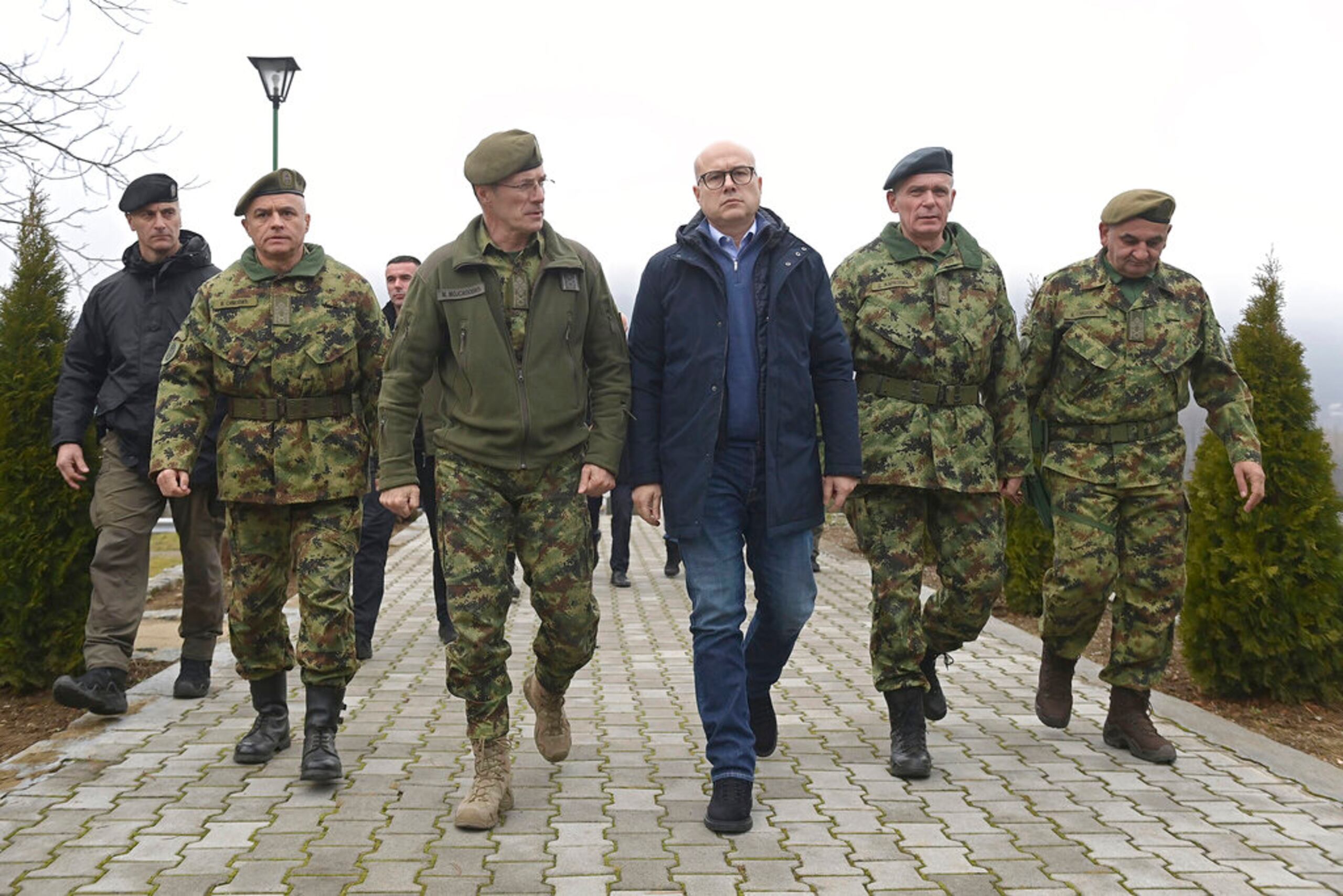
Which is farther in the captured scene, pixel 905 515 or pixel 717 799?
pixel 905 515

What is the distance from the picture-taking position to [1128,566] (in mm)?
5691

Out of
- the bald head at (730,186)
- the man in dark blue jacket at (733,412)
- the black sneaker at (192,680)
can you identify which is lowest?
the black sneaker at (192,680)

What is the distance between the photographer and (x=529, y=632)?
9477 mm

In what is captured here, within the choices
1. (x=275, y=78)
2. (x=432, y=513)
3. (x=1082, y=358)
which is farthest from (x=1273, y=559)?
(x=275, y=78)

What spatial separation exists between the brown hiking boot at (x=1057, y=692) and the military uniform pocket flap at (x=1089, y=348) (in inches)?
49.1

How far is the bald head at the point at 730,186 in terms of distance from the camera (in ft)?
15.8

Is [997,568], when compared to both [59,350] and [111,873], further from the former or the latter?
[59,350]

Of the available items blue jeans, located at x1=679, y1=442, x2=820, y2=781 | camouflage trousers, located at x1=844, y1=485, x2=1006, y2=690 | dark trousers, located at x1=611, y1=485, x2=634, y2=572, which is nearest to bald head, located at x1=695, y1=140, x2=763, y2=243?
blue jeans, located at x1=679, y1=442, x2=820, y2=781

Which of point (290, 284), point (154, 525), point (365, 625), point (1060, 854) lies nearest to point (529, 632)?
point (365, 625)

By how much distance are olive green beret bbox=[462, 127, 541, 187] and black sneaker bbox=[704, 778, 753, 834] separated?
2141 millimetres

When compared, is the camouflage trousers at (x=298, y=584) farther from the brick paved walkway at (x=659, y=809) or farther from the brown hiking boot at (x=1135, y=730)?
the brown hiking boot at (x=1135, y=730)

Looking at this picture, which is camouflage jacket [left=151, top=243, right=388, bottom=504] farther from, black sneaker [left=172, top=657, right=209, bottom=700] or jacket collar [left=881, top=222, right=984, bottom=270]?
jacket collar [left=881, top=222, right=984, bottom=270]

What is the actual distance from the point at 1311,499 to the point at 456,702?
166 inches

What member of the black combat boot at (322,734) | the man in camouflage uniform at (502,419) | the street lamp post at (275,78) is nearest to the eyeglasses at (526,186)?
the man in camouflage uniform at (502,419)
